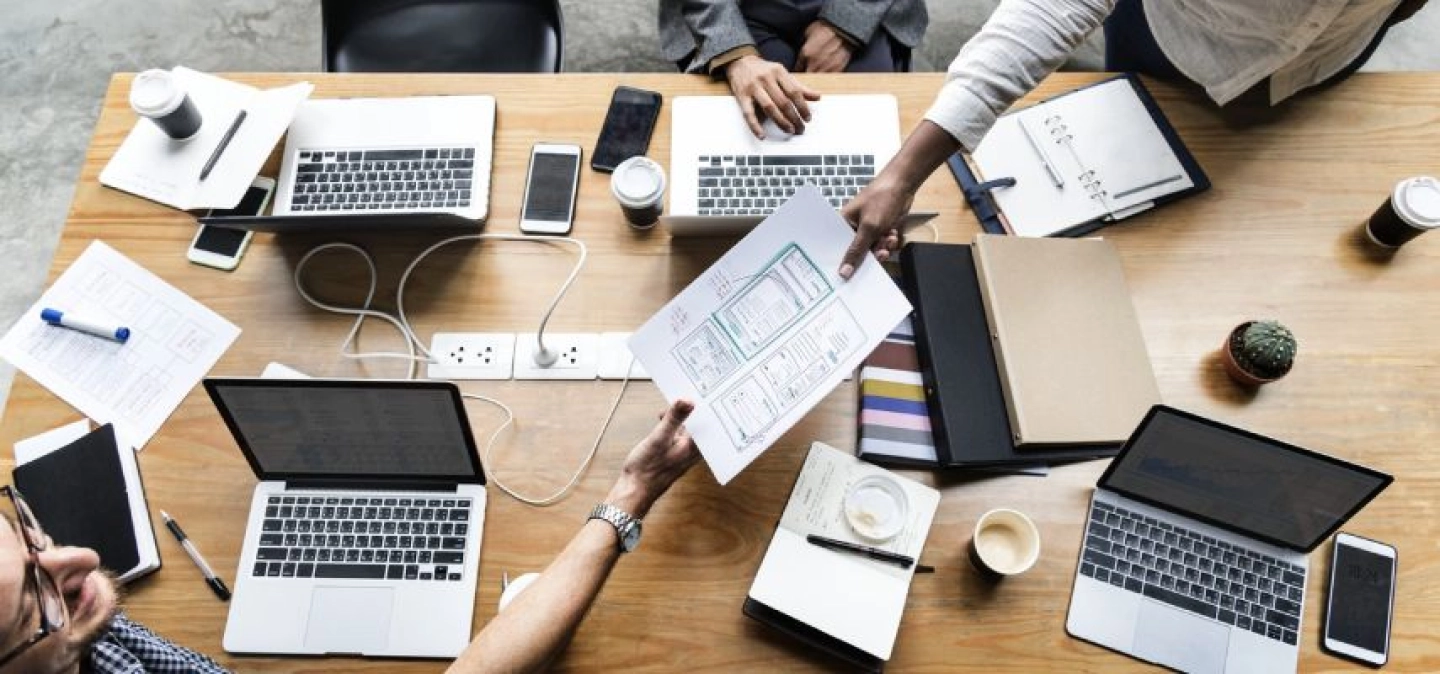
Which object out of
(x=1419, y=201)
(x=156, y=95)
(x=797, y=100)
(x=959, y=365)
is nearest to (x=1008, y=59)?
(x=797, y=100)

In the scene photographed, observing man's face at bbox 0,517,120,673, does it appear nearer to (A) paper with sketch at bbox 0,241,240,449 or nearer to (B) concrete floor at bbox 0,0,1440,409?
(A) paper with sketch at bbox 0,241,240,449

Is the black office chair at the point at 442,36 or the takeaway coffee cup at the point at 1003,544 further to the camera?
the black office chair at the point at 442,36

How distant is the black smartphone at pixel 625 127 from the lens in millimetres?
1378

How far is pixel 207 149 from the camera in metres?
1.33

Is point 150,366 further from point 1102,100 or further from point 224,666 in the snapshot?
point 1102,100

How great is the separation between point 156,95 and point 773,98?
89cm

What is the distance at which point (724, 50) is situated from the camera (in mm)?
1441

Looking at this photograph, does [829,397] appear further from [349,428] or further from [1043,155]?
[349,428]

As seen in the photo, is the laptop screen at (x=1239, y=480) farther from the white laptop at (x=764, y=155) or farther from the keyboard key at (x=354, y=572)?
the keyboard key at (x=354, y=572)

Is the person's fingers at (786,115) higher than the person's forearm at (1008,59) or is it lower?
lower

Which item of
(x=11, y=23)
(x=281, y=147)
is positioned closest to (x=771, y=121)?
(x=281, y=147)

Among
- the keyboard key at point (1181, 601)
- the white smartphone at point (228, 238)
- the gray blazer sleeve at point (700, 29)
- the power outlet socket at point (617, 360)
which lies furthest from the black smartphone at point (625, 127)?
the keyboard key at point (1181, 601)

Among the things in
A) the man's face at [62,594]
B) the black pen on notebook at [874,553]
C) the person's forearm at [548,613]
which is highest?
the man's face at [62,594]

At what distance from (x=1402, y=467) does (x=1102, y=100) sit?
0.67 m
